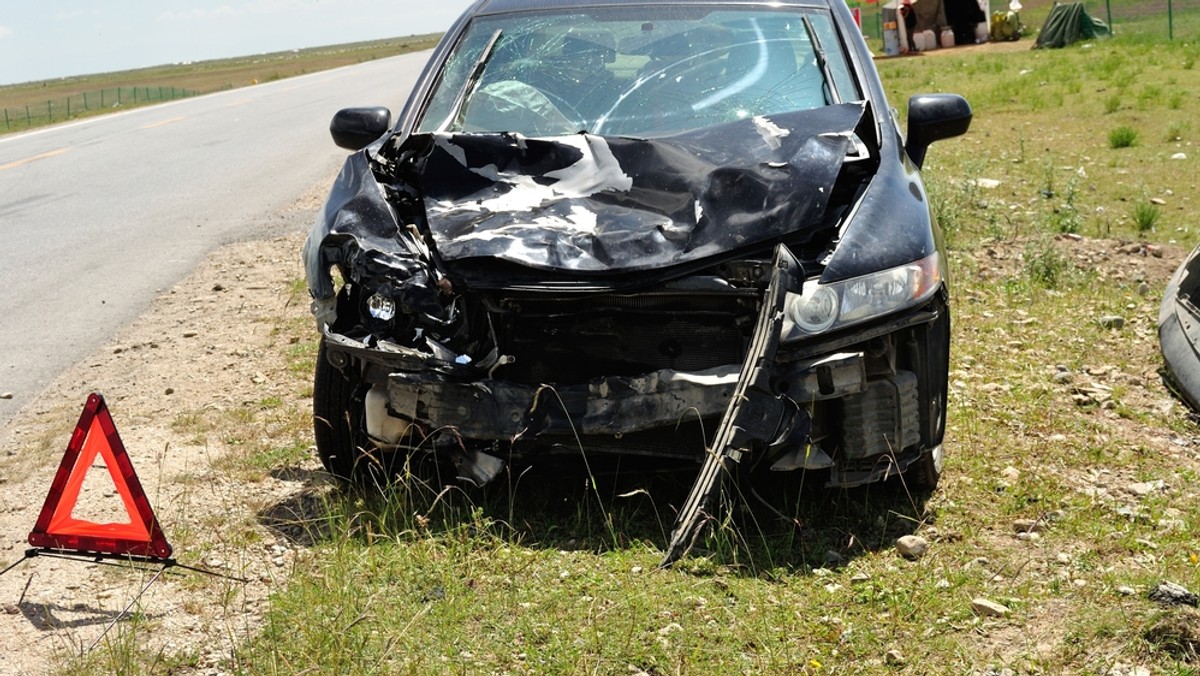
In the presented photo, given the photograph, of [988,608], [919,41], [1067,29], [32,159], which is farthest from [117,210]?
[919,41]

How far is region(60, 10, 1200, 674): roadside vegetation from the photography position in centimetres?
344

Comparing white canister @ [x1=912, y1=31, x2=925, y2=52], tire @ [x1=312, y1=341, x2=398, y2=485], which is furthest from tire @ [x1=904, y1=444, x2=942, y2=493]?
white canister @ [x1=912, y1=31, x2=925, y2=52]

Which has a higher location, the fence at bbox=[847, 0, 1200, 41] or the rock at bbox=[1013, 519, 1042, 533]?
the rock at bbox=[1013, 519, 1042, 533]

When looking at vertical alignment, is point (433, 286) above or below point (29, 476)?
above

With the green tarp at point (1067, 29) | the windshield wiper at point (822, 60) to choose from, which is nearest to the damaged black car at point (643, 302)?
the windshield wiper at point (822, 60)

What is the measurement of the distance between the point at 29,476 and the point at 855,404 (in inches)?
130

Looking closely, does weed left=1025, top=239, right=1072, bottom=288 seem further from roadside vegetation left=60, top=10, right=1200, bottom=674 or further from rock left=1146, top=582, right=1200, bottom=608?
rock left=1146, top=582, right=1200, bottom=608

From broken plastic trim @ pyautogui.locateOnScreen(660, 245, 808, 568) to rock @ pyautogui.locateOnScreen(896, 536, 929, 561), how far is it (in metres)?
0.59

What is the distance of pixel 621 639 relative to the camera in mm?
3504

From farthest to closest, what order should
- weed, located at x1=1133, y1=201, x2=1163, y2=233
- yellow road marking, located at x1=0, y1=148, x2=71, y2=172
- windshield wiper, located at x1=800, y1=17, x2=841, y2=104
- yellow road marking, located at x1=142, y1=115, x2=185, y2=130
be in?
1. yellow road marking, located at x1=142, y1=115, x2=185, y2=130
2. yellow road marking, located at x1=0, y1=148, x2=71, y2=172
3. weed, located at x1=1133, y1=201, x2=1163, y2=233
4. windshield wiper, located at x1=800, y1=17, x2=841, y2=104

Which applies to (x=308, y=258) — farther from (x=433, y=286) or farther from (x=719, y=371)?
(x=719, y=371)

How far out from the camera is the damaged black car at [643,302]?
4.01 metres

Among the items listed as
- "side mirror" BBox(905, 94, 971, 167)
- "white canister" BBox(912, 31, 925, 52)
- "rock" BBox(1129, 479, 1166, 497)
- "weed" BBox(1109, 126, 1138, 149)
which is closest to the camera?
"rock" BBox(1129, 479, 1166, 497)

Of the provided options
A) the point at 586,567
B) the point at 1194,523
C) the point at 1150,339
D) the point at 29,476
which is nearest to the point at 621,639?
the point at 586,567
